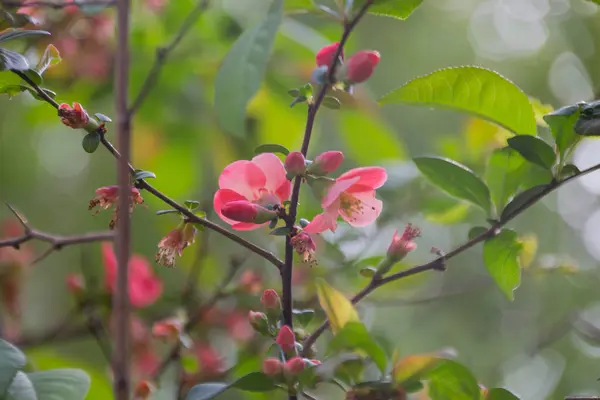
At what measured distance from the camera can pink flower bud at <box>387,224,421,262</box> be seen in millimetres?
534

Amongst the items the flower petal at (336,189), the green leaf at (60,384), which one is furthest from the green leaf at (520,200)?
the green leaf at (60,384)

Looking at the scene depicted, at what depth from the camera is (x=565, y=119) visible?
1.70ft

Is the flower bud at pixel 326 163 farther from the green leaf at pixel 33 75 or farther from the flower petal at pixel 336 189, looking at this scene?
the green leaf at pixel 33 75

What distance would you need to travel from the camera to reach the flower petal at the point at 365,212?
559 millimetres

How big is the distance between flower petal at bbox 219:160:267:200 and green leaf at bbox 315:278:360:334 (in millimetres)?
88

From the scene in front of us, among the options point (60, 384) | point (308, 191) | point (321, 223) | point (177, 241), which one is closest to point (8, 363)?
point (60, 384)

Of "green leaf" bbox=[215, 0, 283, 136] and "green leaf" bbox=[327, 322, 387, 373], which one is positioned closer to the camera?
"green leaf" bbox=[327, 322, 387, 373]

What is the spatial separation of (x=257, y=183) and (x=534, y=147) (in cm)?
21

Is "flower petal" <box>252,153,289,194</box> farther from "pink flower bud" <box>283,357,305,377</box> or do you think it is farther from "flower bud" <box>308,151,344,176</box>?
"pink flower bud" <box>283,357,305,377</box>

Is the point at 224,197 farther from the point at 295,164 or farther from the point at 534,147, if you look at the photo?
the point at 534,147

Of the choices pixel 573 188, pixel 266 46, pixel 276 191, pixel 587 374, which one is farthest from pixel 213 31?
pixel 573 188

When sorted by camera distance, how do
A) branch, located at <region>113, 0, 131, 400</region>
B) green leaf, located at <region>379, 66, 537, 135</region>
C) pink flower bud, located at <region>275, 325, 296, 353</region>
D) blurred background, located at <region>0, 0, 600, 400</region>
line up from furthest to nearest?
blurred background, located at <region>0, 0, 600, 400</region> < green leaf, located at <region>379, 66, 537, 135</region> < pink flower bud, located at <region>275, 325, 296, 353</region> < branch, located at <region>113, 0, 131, 400</region>

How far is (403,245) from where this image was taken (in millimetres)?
535

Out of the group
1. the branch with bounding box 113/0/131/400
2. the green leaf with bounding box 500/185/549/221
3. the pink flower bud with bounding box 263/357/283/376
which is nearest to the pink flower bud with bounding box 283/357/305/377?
the pink flower bud with bounding box 263/357/283/376
